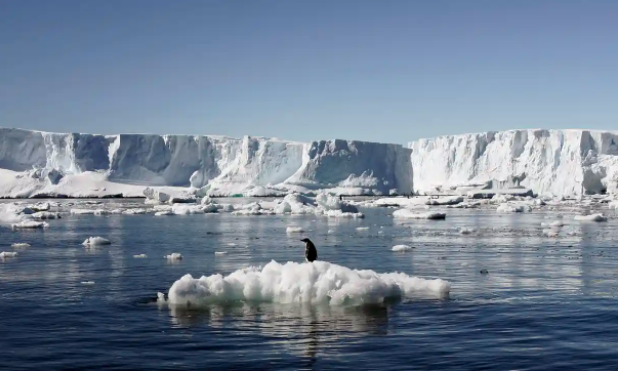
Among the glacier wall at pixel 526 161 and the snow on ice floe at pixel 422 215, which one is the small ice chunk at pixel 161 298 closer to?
the snow on ice floe at pixel 422 215

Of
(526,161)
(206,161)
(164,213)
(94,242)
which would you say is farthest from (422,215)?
(206,161)

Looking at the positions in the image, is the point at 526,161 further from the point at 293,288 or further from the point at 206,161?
the point at 293,288

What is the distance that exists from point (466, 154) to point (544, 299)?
112071 mm

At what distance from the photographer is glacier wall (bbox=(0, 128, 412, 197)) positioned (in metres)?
106

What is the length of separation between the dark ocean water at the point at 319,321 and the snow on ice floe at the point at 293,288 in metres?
0.33

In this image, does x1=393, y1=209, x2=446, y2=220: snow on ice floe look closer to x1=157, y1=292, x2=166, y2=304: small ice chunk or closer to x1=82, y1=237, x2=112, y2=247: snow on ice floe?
x1=82, y1=237, x2=112, y2=247: snow on ice floe

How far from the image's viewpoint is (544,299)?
1407cm

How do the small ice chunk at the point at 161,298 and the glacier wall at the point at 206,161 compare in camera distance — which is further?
the glacier wall at the point at 206,161

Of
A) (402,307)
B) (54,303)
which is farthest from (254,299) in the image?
(54,303)

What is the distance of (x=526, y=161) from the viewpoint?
111m

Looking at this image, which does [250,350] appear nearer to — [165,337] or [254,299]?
[165,337]

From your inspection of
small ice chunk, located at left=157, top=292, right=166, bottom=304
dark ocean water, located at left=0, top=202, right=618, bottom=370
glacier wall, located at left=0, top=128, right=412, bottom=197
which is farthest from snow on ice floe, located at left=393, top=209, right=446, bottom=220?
glacier wall, located at left=0, top=128, right=412, bottom=197

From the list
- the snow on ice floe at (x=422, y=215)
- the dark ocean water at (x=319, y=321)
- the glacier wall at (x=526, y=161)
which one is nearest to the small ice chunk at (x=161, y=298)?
the dark ocean water at (x=319, y=321)

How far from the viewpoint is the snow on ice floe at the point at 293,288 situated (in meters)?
13.4
